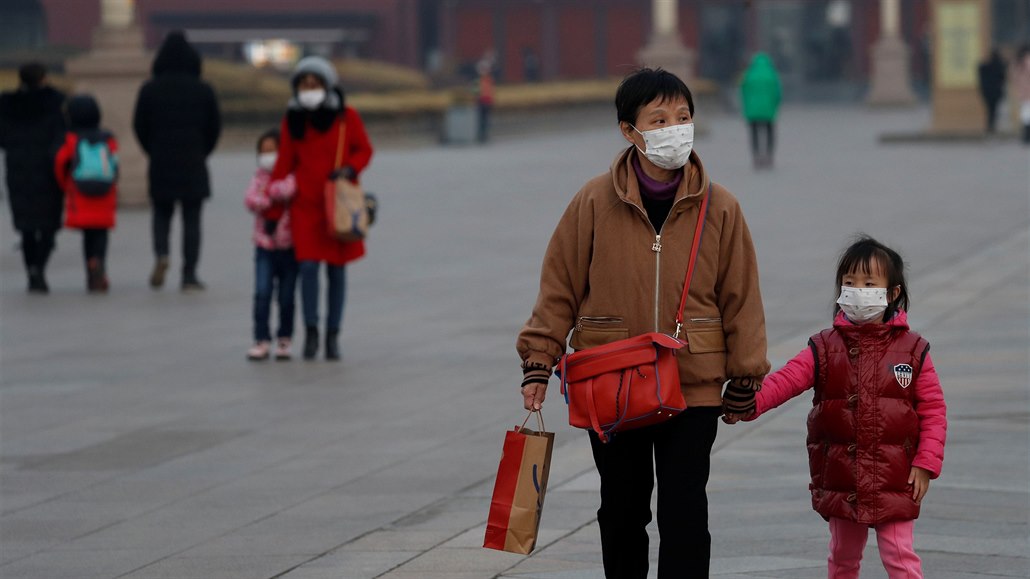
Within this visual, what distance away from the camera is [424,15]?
60.6 m

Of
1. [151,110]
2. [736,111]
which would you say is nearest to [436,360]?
[151,110]

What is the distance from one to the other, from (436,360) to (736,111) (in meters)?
41.5

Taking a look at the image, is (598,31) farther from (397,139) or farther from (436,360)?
(436,360)

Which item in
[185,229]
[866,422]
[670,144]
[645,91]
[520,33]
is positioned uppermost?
[645,91]

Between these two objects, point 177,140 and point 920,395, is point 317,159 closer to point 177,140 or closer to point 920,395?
point 177,140

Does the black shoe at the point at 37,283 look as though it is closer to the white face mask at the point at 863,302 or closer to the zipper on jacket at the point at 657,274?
the zipper on jacket at the point at 657,274

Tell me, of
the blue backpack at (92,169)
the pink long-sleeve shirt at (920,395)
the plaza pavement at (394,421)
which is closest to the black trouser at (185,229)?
the plaza pavement at (394,421)

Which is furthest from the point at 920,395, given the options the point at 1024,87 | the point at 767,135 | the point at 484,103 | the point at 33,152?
the point at 484,103

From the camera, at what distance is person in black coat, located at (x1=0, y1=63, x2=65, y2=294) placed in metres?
14.5

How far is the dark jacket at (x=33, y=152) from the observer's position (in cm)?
1450

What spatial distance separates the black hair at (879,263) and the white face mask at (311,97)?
5637 mm

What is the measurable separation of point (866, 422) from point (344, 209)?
582cm

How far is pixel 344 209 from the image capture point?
408 inches

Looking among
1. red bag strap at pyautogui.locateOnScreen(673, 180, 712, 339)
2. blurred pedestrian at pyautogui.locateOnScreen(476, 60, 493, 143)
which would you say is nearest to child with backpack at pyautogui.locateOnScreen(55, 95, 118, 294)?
red bag strap at pyautogui.locateOnScreen(673, 180, 712, 339)
